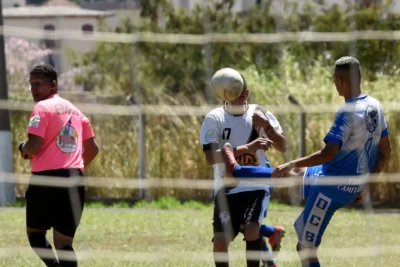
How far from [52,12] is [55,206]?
38.4ft

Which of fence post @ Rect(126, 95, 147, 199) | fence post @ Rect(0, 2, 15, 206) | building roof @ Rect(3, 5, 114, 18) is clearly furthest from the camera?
building roof @ Rect(3, 5, 114, 18)

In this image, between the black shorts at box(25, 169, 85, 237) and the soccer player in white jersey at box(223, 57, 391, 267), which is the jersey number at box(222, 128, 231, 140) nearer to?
the soccer player in white jersey at box(223, 57, 391, 267)

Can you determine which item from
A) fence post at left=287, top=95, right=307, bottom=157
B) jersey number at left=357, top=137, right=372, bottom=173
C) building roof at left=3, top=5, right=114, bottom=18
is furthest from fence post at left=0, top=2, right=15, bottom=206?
jersey number at left=357, top=137, right=372, bottom=173

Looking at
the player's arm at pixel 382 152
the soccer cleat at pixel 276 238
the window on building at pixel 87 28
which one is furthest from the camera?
the window on building at pixel 87 28

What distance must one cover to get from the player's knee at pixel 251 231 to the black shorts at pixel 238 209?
25mm

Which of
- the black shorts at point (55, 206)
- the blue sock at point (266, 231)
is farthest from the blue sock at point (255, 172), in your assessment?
the blue sock at point (266, 231)

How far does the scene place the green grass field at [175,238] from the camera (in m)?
7.43

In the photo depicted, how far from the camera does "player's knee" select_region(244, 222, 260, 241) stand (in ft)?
18.8

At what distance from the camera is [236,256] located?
762 cm

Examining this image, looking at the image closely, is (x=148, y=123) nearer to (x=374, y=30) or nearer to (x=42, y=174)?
(x=374, y=30)

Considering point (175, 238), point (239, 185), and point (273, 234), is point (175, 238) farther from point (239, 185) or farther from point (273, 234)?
point (239, 185)

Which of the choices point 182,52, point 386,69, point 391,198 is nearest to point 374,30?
point 386,69

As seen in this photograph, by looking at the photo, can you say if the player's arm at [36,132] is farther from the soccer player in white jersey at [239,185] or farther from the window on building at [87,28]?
the window on building at [87,28]

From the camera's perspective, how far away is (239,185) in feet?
18.9
